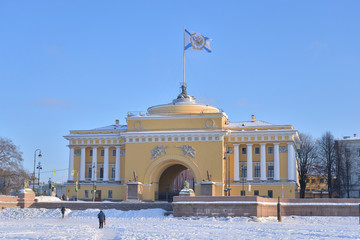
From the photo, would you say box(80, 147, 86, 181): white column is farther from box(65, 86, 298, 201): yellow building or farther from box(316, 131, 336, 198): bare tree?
box(316, 131, 336, 198): bare tree

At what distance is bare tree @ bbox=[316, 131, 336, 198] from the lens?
7412cm

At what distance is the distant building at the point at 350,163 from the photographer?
2947 inches

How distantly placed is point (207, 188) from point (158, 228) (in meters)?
24.0

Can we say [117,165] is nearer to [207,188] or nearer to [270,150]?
[207,188]

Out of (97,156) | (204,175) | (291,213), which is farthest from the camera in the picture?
(97,156)

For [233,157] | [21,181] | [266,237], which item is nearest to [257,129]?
[233,157]

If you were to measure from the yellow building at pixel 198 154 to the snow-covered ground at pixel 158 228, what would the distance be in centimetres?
1468

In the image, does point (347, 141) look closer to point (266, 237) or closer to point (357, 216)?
point (357, 216)

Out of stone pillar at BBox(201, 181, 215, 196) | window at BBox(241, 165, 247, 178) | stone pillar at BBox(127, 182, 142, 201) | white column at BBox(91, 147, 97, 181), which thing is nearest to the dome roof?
window at BBox(241, 165, 247, 178)

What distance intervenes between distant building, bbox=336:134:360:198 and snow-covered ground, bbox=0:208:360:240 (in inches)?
1168

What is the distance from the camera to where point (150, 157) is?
2522 inches

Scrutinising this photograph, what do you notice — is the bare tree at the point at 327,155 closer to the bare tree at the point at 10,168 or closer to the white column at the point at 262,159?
the white column at the point at 262,159

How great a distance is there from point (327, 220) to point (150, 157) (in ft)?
81.1

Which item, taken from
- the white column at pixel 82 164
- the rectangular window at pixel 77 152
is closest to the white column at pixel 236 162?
the white column at pixel 82 164
